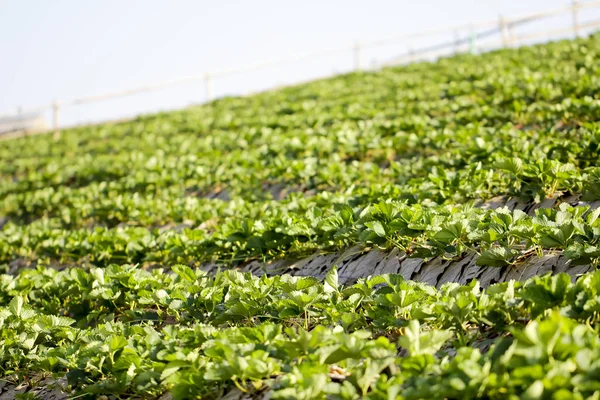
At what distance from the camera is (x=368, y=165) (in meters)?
7.20

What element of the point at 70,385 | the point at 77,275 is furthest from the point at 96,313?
the point at 70,385

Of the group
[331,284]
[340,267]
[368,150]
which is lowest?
[340,267]

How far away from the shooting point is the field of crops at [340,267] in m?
2.48

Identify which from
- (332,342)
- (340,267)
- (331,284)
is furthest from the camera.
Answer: (340,267)

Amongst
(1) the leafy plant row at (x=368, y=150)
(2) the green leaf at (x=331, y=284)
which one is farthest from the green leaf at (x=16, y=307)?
(1) the leafy plant row at (x=368, y=150)

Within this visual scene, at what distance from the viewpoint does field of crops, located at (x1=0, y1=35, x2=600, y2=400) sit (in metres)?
2.48

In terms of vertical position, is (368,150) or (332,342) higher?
(368,150)

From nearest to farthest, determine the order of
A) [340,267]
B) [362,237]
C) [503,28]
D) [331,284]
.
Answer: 1. [331,284]
2. [362,237]
3. [340,267]
4. [503,28]

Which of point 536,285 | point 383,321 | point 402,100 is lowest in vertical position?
point 383,321

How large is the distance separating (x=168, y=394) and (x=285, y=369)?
80 cm

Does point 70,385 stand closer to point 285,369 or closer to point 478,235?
point 285,369

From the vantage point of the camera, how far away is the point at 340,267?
442cm

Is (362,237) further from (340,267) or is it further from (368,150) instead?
(368,150)

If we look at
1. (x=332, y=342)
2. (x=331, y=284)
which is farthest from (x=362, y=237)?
(x=332, y=342)
